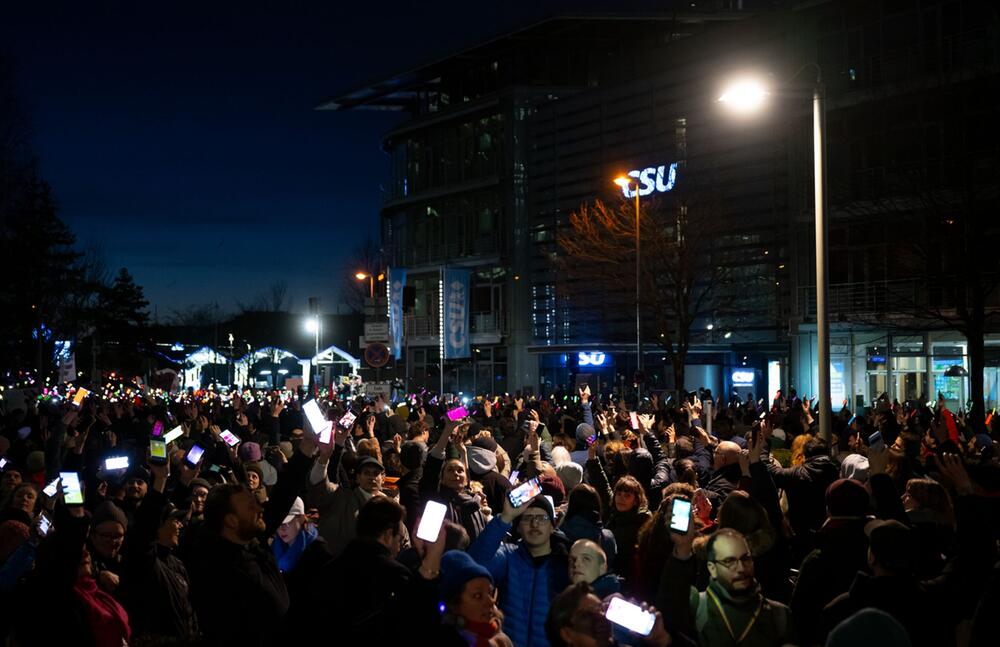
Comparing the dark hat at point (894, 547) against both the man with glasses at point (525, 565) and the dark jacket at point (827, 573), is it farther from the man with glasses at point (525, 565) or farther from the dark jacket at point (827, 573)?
the man with glasses at point (525, 565)

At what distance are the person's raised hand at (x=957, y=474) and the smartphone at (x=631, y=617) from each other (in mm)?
3316

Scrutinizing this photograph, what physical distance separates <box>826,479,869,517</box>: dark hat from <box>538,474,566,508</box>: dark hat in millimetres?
3266

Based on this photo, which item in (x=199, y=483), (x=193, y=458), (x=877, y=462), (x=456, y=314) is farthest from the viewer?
(x=456, y=314)

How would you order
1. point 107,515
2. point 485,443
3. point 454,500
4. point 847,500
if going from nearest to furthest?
point 847,500, point 107,515, point 454,500, point 485,443

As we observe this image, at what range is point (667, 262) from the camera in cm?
3319

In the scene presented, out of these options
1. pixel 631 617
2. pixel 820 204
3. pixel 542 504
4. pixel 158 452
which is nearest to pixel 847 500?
pixel 542 504

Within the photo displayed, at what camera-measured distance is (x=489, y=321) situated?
160ft

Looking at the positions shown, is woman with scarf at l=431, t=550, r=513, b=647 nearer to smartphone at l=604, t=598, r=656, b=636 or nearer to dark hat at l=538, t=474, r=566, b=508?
smartphone at l=604, t=598, r=656, b=636

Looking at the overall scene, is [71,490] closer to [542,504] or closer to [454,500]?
[454,500]

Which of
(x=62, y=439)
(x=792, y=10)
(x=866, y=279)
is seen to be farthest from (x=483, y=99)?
(x=62, y=439)

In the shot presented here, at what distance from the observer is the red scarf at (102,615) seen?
19.2ft

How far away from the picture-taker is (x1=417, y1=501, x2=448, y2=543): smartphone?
4.93m

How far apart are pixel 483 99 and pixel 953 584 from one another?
44173 millimetres

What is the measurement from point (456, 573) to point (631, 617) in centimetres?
93
